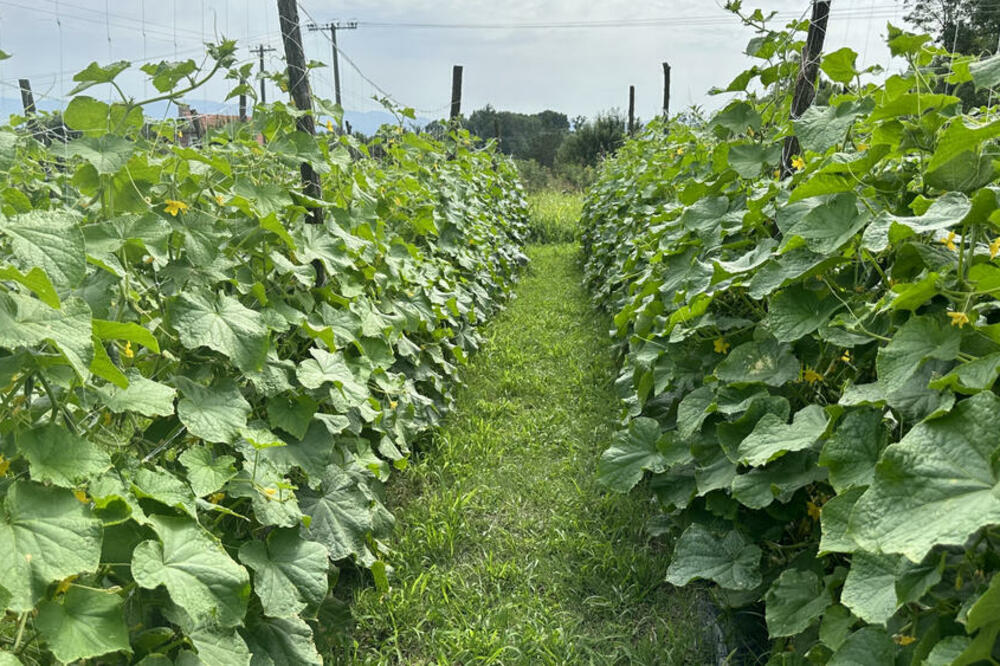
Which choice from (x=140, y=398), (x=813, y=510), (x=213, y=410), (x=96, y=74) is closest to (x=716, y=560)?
(x=813, y=510)

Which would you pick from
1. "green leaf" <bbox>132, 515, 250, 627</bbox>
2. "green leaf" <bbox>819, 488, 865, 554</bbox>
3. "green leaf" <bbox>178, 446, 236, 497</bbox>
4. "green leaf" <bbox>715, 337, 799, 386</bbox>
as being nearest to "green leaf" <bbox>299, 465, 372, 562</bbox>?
"green leaf" <bbox>178, 446, 236, 497</bbox>

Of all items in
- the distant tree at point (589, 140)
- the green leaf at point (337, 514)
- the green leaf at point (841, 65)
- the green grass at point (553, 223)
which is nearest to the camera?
the green leaf at point (841, 65)

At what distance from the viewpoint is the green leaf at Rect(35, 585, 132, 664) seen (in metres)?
A: 1.14

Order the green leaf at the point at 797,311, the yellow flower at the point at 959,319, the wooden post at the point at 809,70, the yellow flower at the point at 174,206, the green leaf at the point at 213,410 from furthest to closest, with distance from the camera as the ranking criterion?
the wooden post at the point at 809,70, the yellow flower at the point at 174,206, the green leaf at the point at 797,311, the green leaf at the point at 213,410, the yellow flower at the point at 959,319

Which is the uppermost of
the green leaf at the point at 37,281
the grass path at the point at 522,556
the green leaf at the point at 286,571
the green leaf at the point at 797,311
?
the green leaf at the point at 37,281

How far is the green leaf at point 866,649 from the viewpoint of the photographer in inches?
47.0

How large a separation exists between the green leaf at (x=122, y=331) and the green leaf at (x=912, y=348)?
135 cm

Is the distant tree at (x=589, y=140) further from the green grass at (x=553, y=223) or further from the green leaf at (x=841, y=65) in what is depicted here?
the green leaf at (x=841, y=65)

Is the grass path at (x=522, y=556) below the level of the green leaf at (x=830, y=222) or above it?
below

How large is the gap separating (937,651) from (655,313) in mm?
2017

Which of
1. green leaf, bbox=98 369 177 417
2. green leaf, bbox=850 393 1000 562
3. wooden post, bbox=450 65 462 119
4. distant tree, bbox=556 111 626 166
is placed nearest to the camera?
green leaf, bbox=850 393 1000 562

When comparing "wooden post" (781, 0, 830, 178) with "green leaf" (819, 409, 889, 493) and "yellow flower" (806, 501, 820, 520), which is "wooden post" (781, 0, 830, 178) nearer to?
"yellow flower" (806, 501, 820, 520)

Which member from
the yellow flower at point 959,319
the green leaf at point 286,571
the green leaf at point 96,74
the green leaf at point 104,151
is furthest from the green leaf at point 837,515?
the green leaf at point 96,74

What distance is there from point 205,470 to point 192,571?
0.93 feet
